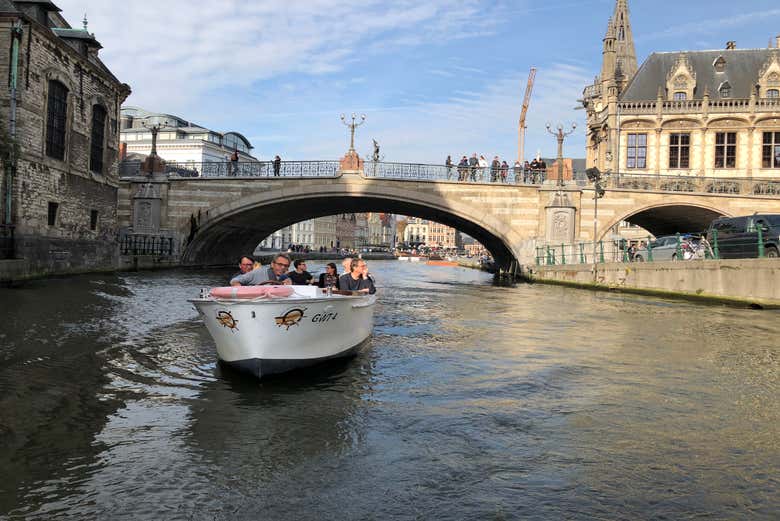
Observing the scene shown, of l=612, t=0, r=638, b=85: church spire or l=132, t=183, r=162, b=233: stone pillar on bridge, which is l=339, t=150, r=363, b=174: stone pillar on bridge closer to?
l=132, t=183, r=162, b=233: stone pillar on bridge

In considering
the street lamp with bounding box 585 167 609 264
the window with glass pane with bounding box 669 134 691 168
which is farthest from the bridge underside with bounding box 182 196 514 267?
the window with glass pane with bounding box 669 134 691 168

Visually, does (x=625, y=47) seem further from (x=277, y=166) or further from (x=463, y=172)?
(x=277, y=166)

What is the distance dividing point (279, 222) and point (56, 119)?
837 inches

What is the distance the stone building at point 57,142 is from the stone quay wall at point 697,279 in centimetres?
2089

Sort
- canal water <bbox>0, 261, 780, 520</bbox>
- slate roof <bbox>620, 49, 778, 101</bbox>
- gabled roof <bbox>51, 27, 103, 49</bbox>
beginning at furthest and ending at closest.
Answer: slate roof <bbox>620, 49, 778, 101</bbox> → gabled roof <bbox>51, 27, 103, 49</bbox> → canal water <bbox>0, 261, 780, 520</bbox>

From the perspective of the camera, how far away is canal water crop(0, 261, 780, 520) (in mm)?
4488

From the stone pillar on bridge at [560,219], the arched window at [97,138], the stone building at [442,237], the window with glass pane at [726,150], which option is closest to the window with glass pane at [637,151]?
the window with glass pane at [726,150]

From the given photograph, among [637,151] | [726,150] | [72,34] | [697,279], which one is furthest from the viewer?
[637,151]

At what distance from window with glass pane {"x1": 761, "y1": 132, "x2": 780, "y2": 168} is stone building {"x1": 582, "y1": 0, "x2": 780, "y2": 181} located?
0.06m

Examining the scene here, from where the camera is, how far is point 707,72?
44.9 metres

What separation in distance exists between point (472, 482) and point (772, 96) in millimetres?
45636

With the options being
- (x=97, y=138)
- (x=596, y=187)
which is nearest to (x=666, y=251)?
(x=596, y=187)

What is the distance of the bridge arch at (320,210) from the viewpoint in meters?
34.6

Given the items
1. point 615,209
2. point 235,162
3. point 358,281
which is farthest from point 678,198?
point 358,281
